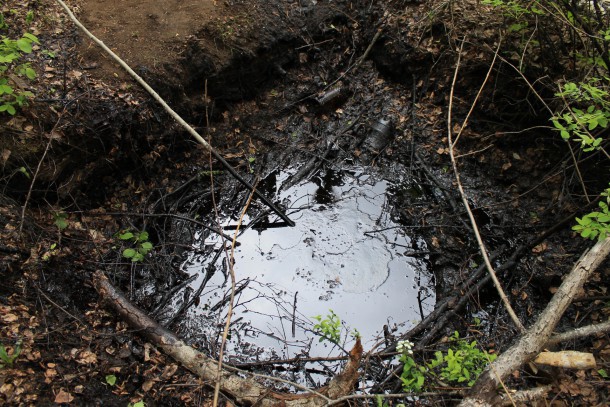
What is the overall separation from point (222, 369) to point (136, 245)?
1667 millimetres

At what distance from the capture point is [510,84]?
4.59m

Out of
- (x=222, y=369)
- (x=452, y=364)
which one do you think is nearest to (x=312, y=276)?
A: (x=222, y=369)

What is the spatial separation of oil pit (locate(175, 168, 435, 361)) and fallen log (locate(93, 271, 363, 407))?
40 centimetres

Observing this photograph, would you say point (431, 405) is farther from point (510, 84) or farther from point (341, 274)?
point (510, 84)

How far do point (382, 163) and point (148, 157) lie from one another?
8.68 ft

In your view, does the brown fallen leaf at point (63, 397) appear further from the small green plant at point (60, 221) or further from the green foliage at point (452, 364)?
the green foliage at point (452, 364)

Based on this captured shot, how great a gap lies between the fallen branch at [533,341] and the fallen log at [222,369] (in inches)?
30.0

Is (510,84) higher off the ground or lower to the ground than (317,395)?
higher

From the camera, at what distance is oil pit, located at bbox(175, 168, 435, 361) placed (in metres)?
3.87

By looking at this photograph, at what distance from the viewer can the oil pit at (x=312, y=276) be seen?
12.7 ft

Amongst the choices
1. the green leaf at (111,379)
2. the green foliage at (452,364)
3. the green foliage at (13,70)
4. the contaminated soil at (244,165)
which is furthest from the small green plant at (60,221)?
the green foliage at (452,364)

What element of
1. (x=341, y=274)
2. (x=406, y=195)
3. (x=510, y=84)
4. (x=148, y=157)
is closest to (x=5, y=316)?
(x=148, y=157)

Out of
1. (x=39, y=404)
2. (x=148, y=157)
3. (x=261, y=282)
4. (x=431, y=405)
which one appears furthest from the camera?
(x=148, y=157)

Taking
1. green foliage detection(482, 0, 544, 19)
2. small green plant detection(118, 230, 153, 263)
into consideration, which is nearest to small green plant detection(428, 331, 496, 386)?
small green plant detection(118, 230, 153, 263)
